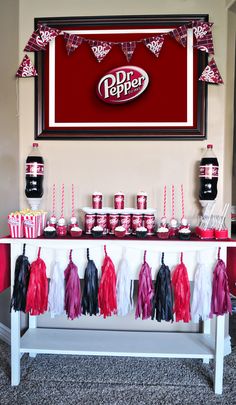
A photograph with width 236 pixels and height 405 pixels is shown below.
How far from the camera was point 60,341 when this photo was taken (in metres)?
2.06

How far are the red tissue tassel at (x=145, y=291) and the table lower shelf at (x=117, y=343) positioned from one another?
10.8 inches

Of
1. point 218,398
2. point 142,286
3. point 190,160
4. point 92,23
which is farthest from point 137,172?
point 218,398

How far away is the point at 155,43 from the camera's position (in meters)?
2.15

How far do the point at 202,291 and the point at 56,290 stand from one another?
0.83m

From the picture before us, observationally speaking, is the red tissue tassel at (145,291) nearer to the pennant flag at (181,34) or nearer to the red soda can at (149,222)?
the red soda can at (149,222)

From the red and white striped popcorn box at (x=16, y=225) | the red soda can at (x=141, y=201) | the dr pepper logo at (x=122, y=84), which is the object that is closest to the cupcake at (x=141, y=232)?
the red soda can at (x=141, y=201)

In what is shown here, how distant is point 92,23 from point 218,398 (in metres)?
2.42

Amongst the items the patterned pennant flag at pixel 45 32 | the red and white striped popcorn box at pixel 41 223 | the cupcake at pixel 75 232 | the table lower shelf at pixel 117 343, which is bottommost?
the table lower shelf at pixel 117 343

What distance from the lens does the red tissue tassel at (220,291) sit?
1.79 meters

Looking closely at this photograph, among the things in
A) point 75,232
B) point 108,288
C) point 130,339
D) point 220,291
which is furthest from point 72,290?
point 220,291

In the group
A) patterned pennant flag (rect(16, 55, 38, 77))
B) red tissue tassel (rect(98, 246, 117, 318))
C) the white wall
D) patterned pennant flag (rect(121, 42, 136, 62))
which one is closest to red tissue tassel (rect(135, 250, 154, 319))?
red tissue tassel (rect(98, 246, 117, 318))

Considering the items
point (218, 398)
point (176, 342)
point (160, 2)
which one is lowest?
point (218, 398)

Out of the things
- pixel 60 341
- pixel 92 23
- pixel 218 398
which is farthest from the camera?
pixel 92 23

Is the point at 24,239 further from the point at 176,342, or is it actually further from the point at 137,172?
the point at 176,342
